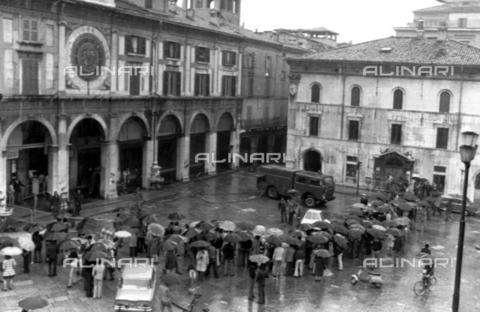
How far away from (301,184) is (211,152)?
43.1ft

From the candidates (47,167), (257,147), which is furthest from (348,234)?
(257,147)

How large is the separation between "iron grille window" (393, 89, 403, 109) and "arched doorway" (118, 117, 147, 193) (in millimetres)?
20374

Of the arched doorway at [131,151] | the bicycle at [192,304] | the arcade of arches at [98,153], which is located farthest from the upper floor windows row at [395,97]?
the bicycle at [192,304]

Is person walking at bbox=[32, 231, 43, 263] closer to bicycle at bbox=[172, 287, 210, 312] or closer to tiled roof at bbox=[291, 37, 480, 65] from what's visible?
bicycle at bbox=[172, 287, 210, 312]

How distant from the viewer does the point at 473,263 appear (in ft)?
99.2

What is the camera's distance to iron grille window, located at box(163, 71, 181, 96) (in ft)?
153

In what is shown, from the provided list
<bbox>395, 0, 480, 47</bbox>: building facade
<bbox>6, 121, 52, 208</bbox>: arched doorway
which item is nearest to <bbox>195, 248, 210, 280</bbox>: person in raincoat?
<bbox>6, 121, 52, 208</bbox>: arched doorway

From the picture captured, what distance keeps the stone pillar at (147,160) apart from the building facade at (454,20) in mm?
38473

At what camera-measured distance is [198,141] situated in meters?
53.9

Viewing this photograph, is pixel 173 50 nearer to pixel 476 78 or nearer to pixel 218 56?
pixel 218 56

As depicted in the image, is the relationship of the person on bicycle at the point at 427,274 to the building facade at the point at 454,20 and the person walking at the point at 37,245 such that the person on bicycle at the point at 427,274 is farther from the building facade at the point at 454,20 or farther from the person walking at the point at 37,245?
the building facade at the point at 454,20

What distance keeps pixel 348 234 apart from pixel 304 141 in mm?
25159

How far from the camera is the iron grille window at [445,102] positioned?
1869 inches

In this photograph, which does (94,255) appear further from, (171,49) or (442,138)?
(442,138)
